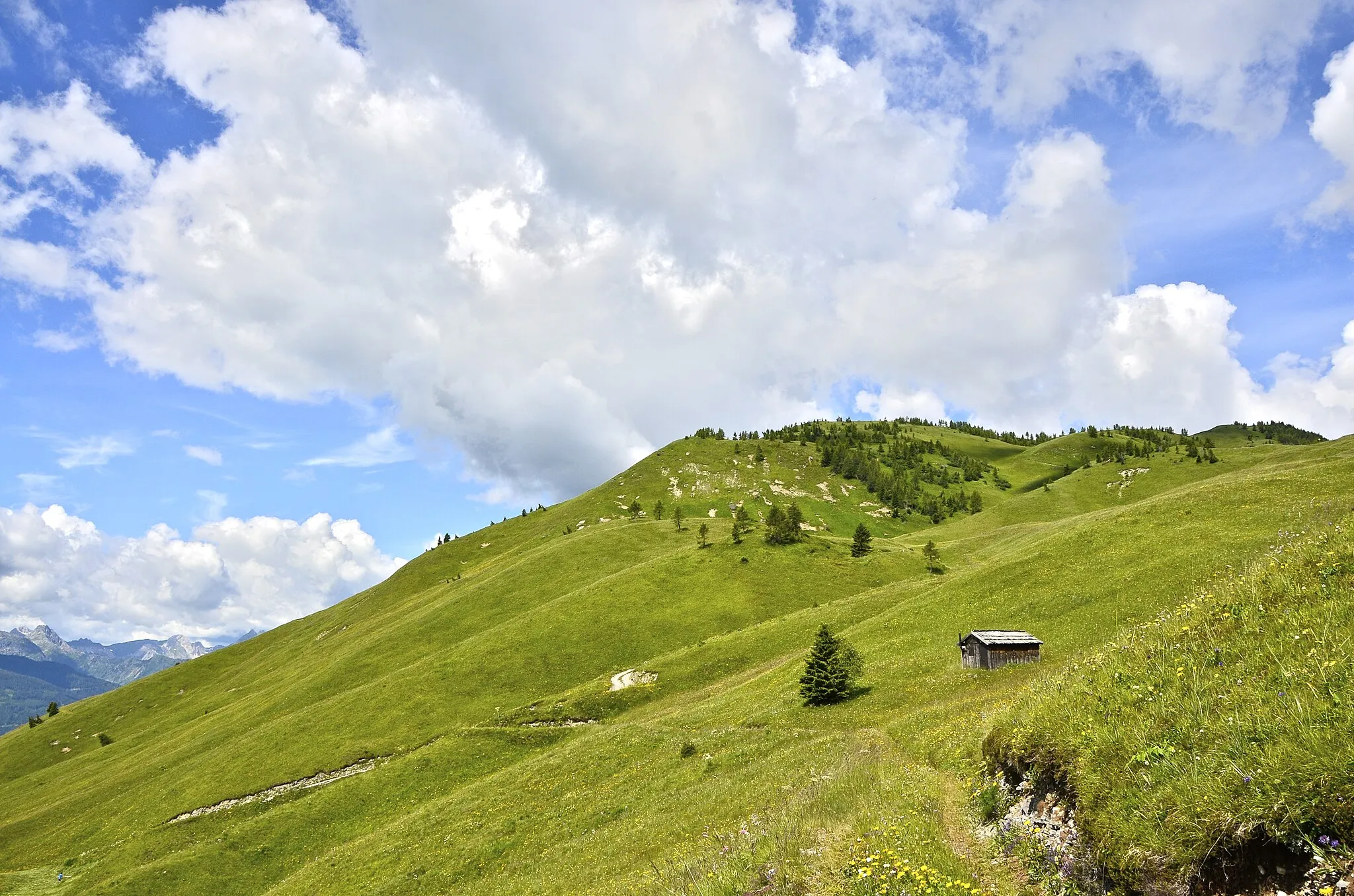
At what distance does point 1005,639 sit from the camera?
42.3 m

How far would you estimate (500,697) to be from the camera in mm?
77875

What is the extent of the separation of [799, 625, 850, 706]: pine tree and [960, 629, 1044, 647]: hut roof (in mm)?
9278

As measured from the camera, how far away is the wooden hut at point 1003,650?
1644 inches

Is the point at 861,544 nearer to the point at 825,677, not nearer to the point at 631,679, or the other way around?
the point at 631,679

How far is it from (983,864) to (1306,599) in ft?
23.0

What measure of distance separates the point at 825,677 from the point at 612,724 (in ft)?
86.6

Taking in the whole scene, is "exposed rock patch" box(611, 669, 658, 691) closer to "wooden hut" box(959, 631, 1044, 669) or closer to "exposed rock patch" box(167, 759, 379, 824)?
"exposed rock patch" box(167, 759, 379, 824)

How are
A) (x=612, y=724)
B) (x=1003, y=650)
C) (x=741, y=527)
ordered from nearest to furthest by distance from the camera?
(x=1003, y=650) → (x=612, y=724) → (x=741, y=527)

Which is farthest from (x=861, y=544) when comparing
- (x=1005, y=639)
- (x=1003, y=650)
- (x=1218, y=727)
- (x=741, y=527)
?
(x=1218, y=727)

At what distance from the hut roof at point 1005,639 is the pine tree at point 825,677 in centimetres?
928

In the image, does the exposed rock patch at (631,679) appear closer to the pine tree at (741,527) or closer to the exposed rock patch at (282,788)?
the exposed rock patch at (282,788)

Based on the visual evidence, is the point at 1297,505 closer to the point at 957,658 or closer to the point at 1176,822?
the point at 957,658

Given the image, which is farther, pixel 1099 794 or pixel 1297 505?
pixel 1297 505

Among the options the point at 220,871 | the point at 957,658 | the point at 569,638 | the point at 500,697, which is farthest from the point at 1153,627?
the point at 569,638
